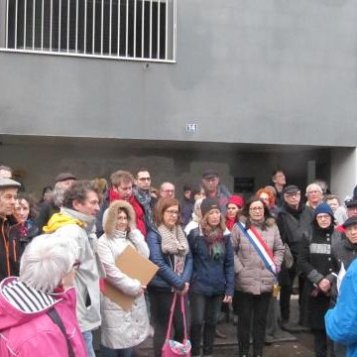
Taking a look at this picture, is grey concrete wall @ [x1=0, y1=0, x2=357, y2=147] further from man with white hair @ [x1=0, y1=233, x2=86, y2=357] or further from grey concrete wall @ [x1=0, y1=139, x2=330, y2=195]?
man with white hair @ [x1=0, y1=233, x2=86, y2=357]

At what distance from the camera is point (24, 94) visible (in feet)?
32.2

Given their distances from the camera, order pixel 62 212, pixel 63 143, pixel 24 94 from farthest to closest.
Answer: pixel 63 143 → pixel 24 94 → pixel 62 212

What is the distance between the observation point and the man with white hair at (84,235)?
13.6 ft

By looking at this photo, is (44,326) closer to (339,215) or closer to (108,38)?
(339,215)

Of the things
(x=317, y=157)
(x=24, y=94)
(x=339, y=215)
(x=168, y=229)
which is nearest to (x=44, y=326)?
(x=168, y=229)

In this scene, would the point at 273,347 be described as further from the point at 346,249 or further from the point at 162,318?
the point at 346,249

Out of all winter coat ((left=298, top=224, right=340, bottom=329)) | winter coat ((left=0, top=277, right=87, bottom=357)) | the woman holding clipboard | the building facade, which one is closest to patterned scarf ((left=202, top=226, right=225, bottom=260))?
the woman holding clipboard

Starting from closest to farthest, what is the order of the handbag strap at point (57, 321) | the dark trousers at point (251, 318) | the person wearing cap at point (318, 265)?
the handbag strap at point (57, 321) < the person wearing cap at point (318, 265) < the dark trousers at point (251, 318)

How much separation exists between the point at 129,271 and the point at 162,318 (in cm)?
81

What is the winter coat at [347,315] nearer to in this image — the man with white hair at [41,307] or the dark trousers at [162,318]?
the man with white hair at [41,307]

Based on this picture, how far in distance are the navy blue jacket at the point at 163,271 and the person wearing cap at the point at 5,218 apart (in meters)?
1.58

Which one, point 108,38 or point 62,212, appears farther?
point 108,38

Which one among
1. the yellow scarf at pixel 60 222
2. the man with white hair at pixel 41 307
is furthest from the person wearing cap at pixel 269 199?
the man with white hair at pixel 41 307

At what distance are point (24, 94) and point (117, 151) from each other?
9.15 ft
